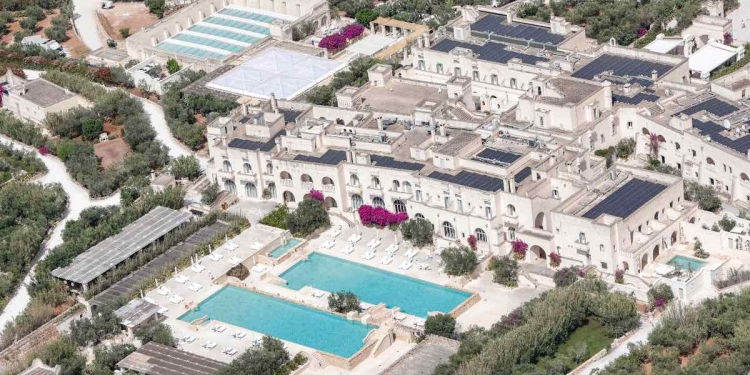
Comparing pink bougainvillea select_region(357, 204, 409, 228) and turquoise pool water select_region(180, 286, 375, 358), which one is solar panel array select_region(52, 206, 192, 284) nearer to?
turquoise pool water select_region(180, 286, 375, 358)

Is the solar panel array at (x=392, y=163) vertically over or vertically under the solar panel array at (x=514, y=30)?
over

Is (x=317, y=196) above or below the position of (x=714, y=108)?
below

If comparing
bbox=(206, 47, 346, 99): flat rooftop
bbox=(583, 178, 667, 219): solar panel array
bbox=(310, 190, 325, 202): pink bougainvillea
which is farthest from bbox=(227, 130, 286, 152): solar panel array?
bbox=(583, 178, 667, 219): solar panel array

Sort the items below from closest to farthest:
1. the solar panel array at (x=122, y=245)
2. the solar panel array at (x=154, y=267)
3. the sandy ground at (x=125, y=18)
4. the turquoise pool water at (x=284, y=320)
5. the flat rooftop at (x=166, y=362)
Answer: the flat rooftop at (x=166, y=362)
the turquoise pool water at (x=284, y=320)
the solar panel array at (x=154, y=267)
the solar panel array at (x=122, y=245)
the sandy ground at (x=125, y=18)

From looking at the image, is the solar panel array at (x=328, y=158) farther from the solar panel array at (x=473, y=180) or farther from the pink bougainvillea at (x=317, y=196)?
the solar panel array at (x=473, y=180)

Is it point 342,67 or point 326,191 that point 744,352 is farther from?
point 342,67

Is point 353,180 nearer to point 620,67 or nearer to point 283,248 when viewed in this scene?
point 283,248

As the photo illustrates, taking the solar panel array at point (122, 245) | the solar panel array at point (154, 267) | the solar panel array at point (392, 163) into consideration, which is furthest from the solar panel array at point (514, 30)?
the solar panel array at point (122, 245)

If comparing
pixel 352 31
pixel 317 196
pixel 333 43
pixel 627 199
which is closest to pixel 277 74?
pixel 333 43
